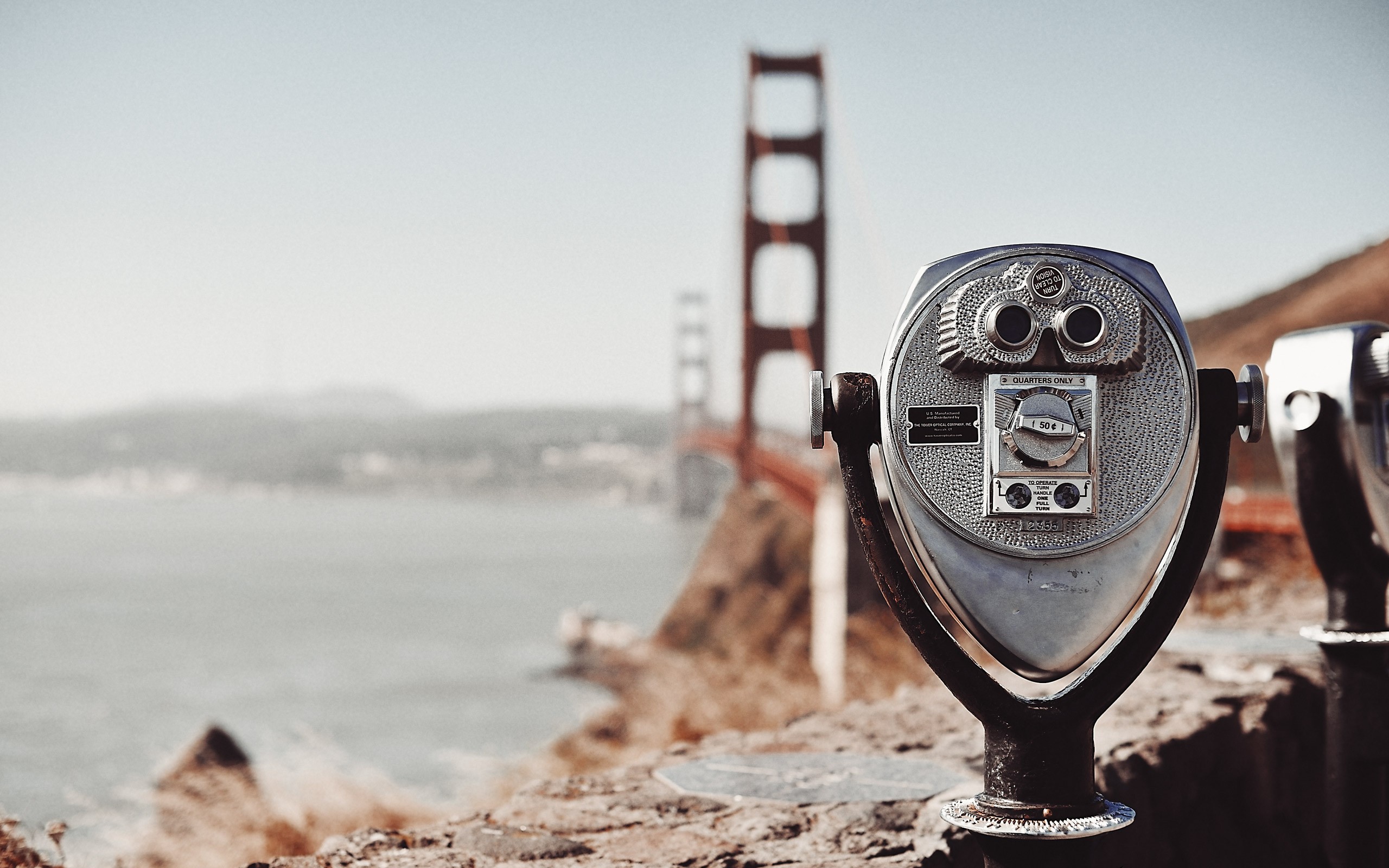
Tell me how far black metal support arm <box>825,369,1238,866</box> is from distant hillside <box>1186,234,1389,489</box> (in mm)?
24471

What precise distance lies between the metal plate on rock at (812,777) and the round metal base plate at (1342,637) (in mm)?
821

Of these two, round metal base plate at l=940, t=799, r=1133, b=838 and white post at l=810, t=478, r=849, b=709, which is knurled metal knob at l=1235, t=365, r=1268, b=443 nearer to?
round metal base plate at l=940, t=799, r=1133, b=838

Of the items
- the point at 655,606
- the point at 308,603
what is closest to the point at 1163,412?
the point at 655,606

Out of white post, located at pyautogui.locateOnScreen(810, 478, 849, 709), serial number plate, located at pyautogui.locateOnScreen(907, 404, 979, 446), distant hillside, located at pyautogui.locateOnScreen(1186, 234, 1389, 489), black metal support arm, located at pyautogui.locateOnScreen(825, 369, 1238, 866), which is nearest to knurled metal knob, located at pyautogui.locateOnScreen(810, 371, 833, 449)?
black metal support arm, located at pyautogui.locateOnScreen(825, 369, 1238, 866)

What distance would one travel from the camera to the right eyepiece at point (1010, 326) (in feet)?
5.73

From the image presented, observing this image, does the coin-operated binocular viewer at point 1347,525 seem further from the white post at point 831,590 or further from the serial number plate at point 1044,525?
the white post at point 831,590

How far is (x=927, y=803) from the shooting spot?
2.46 m

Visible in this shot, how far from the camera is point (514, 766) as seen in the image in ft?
18.7

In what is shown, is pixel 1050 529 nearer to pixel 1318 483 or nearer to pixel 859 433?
Answer: pixel 859 433

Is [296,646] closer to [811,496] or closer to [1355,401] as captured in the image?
[811,496]

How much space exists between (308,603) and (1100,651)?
4281cm

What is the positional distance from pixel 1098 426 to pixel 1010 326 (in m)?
0.17

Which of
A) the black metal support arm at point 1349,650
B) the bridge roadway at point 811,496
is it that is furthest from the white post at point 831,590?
the black metal support arm at point 1349,650

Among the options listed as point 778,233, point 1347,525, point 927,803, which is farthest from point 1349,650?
point 778,233
